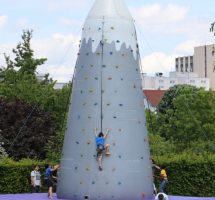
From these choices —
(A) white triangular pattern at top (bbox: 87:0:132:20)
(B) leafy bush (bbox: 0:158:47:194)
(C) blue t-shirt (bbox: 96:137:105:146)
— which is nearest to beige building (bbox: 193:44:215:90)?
(B) leafy bush (bbox: 0:158:47:194)

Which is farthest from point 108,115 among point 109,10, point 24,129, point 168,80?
point 168,80

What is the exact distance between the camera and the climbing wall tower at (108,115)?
21.9 m

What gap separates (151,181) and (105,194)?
2.06 meters

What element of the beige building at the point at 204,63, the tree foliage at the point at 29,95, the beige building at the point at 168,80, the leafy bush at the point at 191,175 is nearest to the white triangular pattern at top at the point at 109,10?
the leafy bush at the point at 191,175

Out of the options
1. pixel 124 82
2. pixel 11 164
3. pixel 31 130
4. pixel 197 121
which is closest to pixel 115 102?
pixel 124 82

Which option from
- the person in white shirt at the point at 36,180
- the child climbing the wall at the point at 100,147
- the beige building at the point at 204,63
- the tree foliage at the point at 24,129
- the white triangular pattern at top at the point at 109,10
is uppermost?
the beige building at the point at 204,63

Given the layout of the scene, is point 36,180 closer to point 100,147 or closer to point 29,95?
point 100,147

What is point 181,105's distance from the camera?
57.9 m

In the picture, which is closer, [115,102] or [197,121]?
[115,102]

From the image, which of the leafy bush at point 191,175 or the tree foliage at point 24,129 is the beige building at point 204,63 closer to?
the tree foliage at point 24,129

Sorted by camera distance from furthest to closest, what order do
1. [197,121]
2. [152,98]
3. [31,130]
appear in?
1. [152,98]
2. [197,121]
3. [31,130]

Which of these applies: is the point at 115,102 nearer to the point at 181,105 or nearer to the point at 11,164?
the point at 11,164

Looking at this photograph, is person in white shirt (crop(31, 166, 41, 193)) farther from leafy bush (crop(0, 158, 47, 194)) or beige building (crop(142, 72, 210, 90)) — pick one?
beige building (crop(142, 72, 210, 90))

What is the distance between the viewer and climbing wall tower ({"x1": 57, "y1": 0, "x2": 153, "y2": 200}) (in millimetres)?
21891
